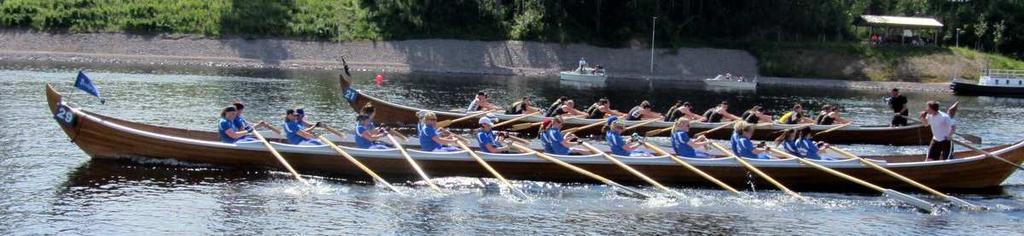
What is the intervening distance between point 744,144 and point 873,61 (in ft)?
195

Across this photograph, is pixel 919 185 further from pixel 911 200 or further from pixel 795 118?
pixel 795 118

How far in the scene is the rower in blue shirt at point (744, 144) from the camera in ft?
84.4

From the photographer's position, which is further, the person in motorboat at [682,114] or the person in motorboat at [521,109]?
the person in motorboat at [521,109]

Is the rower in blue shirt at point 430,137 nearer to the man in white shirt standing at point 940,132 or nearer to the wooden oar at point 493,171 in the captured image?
the wooden oar at point 493,171

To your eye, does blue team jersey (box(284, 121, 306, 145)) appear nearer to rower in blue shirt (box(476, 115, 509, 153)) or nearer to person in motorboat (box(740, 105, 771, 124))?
rower in blue shirt (box(476, 115, 509, 153))

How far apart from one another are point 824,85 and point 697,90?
14.0 m

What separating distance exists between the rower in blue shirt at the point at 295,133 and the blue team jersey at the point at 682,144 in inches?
330

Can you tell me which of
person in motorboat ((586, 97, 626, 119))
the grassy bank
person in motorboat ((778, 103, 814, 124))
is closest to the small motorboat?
the grassy bank

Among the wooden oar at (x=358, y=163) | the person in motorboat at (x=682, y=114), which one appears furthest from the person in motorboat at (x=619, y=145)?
the person in motorboat at (x=682, y=114)

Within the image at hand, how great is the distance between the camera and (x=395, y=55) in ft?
265

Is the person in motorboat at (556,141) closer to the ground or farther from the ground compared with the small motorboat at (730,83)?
farther from the ground

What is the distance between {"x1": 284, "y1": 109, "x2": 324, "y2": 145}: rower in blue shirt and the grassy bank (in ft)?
197

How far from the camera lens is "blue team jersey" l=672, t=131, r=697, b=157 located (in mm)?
25891

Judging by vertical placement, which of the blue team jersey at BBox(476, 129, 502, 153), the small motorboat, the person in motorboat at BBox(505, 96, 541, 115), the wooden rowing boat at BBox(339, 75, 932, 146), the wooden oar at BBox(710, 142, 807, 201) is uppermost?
the blue team jersey at BBox(476, 129, 502, 153)
